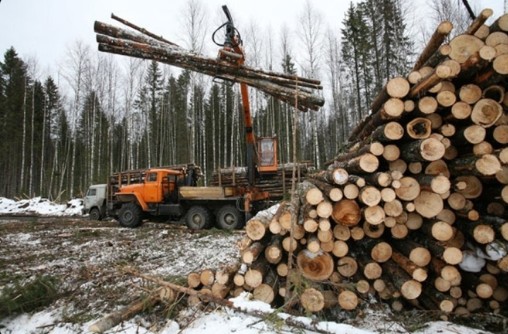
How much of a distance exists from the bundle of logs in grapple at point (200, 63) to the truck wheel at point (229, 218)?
16.8 ft

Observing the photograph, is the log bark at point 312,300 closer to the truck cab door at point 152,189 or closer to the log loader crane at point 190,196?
the log loader crane at point 190,196

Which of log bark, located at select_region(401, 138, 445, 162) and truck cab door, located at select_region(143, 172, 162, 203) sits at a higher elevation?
log bark, located at select_region(401, 138, 445, 162)

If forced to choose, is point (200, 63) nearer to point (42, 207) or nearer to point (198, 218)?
point (198, 218)

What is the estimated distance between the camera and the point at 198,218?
10375 mm

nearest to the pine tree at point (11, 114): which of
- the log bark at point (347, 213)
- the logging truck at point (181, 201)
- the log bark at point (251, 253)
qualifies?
the logging truck at point (181, 201)

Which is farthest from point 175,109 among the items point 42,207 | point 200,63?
point 200,63

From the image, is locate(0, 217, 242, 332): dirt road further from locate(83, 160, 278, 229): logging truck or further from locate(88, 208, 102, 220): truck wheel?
locate(88, 208, 102, 220): truck wheel

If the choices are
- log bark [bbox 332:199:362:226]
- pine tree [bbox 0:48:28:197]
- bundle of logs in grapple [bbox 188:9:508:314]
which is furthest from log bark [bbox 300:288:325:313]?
pine tree [bbox 0:48:28:197]

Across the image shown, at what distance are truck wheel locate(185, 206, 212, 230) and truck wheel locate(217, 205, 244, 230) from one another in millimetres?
404

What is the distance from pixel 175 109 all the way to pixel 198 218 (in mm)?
22305

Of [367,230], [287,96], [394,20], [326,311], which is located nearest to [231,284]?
[326,311]

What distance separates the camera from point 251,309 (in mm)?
3277

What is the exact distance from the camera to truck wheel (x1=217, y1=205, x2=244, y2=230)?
1006 centimetres

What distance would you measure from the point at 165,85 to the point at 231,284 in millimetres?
29135
